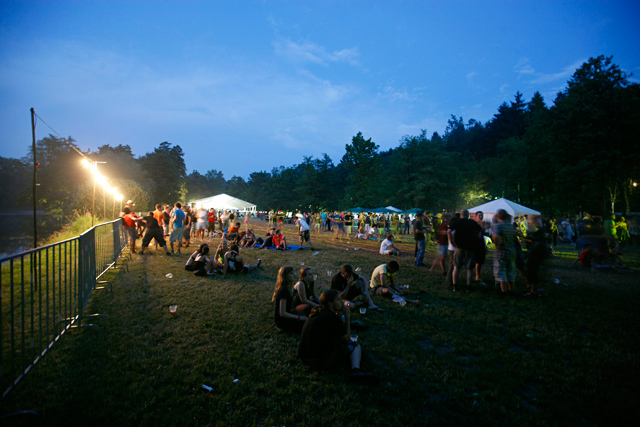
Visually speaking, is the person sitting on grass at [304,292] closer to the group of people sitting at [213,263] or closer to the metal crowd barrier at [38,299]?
the metal crowd barrier at [38,299]

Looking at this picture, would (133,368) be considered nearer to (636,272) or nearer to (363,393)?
(363,393)

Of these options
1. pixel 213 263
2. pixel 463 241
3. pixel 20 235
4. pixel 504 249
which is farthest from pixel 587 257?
pixel 20 235

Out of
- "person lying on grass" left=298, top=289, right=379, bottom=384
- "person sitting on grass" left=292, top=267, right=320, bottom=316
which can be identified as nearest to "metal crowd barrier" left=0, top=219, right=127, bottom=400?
"person lying on grass" left=298, top=289, right=379, bottom=384

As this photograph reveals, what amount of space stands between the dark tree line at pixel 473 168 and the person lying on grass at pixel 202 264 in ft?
72.1

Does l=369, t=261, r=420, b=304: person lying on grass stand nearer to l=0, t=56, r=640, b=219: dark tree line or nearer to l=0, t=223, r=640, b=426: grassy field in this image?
l=0, t=223, r=640, b=426: grassy field

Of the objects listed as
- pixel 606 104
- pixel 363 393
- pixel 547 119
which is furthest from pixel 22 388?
pixel 547 119

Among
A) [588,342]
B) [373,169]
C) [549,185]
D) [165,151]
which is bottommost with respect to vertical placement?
[588,342]

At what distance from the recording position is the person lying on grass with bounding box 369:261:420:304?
6762 mm

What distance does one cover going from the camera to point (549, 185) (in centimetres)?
3747

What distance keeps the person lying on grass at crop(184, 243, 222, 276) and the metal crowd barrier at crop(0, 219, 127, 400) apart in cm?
216

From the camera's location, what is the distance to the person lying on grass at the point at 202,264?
846 centimetres

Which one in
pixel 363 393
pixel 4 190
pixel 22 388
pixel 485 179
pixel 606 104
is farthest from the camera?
pixel 4 190

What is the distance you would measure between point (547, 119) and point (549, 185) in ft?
26.4

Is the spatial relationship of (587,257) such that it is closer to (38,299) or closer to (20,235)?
(38,299)
